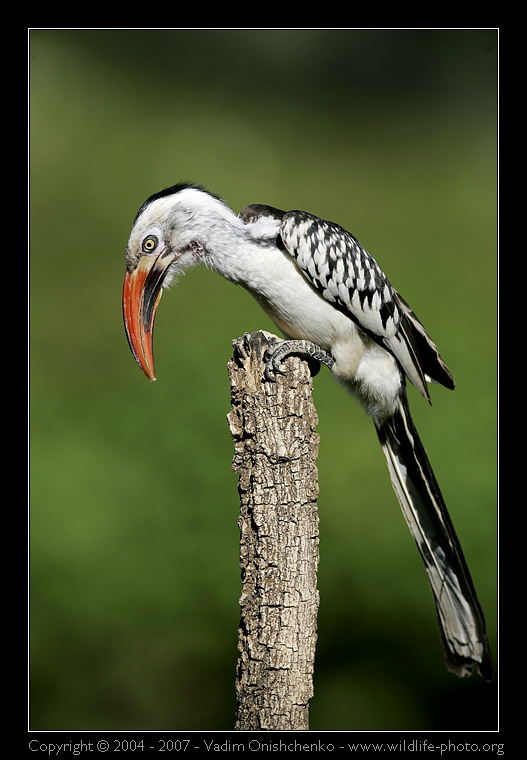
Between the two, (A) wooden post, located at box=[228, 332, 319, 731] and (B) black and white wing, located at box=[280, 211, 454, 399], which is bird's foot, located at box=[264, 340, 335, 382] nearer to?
(A) wooden post, located at box=[228, 332, 319, 731]

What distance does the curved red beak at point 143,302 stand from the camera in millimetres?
2283

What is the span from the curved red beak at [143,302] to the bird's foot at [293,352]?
0.53 m

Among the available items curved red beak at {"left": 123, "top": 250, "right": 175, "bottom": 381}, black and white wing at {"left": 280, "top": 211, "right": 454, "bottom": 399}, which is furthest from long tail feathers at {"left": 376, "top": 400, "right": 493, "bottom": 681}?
curved red beak at {"left": 123, "top": 250, "right": 175, "bottom": 381}

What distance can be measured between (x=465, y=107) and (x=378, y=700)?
A: 4945 mm

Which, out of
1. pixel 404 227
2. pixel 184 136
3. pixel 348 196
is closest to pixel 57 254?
pixel 184 136

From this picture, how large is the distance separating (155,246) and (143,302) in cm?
22

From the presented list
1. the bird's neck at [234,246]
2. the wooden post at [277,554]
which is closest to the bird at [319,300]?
the bird's neck at [234,246]

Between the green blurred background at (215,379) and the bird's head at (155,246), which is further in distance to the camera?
the green blurred background at (215,379)

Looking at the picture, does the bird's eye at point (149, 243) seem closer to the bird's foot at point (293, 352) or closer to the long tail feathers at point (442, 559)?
the bird's foot at point (293, 352)

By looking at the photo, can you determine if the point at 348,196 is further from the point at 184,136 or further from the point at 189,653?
the point at 189,653

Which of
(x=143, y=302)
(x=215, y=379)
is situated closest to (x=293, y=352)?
(x=143, y=302)

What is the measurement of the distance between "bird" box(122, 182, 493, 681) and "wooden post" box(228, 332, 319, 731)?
0.38 metres

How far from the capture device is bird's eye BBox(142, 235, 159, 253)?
2303mm

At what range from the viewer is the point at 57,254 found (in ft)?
18.8
